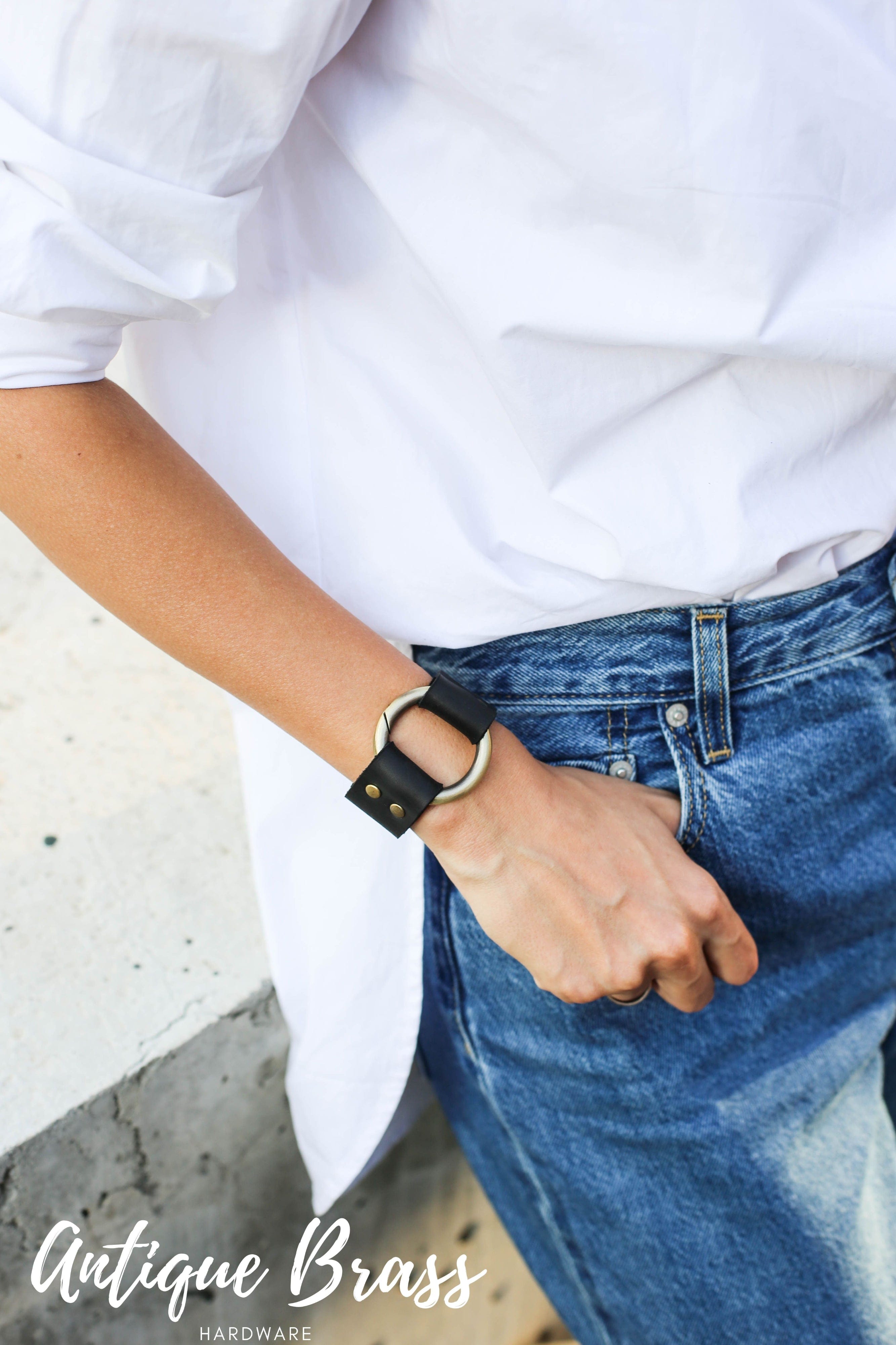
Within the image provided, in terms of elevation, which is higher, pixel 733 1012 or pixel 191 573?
pixel 191 573

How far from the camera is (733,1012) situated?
2.67 ft

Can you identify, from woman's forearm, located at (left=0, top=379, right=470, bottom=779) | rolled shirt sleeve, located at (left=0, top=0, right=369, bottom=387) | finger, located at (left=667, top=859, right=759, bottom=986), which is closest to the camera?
rolled shirt sleeve, located at (left=0, top=0, right=369, bottom=387)

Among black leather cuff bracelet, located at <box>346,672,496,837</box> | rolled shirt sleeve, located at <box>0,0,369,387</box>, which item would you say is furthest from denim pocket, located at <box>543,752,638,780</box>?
rolled shirt sleeve, located at <box>0,0,369,387</box>

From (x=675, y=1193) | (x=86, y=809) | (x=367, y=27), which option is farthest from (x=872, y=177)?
(x=86, y=809)

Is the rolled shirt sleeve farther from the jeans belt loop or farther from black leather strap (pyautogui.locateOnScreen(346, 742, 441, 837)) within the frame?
the jeans belt loop

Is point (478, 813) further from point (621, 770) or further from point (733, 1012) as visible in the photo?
point (733, 1012)

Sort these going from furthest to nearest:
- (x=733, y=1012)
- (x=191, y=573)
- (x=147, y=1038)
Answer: (x=147, y=1038) → (x=733, y=1012) → (x=191, y=573)

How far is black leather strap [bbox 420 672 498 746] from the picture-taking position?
2.03 ft

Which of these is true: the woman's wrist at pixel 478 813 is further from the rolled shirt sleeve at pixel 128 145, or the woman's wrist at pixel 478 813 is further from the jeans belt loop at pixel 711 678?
→ the rolled shirt sleeve at pixel 128 145

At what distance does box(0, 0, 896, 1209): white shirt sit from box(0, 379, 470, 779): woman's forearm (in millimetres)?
43

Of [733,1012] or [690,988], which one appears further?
[733,1012]

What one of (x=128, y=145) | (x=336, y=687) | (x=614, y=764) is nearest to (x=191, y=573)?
(x=336, y=687)

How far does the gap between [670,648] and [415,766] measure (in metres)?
0.23

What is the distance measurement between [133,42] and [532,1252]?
1.13 metres
